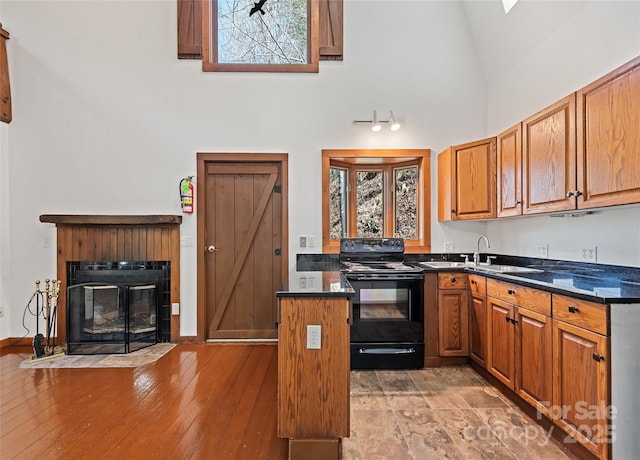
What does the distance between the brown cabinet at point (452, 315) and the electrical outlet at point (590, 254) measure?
86 centimetres

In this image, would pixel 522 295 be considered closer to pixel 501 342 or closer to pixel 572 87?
pixel 501 342

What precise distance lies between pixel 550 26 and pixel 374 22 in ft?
5.52

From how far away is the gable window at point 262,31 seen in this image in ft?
11.8

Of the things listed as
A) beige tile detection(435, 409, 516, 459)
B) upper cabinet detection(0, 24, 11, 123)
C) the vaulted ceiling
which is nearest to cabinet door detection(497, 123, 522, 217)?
the vaulted ceiling

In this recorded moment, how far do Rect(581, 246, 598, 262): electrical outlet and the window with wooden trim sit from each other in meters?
2.91

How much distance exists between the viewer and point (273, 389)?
245 centimetres

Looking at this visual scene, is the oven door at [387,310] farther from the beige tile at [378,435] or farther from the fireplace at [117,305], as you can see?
the fireplace at [117,305]

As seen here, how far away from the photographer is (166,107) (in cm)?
349

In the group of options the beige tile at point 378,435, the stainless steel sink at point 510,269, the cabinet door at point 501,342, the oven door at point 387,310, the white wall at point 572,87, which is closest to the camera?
the beige tile at point 378,435

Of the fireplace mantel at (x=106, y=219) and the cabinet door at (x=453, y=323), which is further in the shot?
the fireplace mantel at (x=106, y=219)

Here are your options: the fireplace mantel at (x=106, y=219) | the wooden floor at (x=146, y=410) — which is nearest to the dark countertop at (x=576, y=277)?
the wooden floor at (x=146, y=410)

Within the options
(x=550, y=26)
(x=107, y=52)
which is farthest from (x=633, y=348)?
(x=107, y=52)

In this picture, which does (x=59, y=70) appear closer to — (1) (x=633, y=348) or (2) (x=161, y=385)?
(2) (x=161, y=385)

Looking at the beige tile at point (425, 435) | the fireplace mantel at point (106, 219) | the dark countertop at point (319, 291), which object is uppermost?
the fireplace mantel at point (106, 219)
